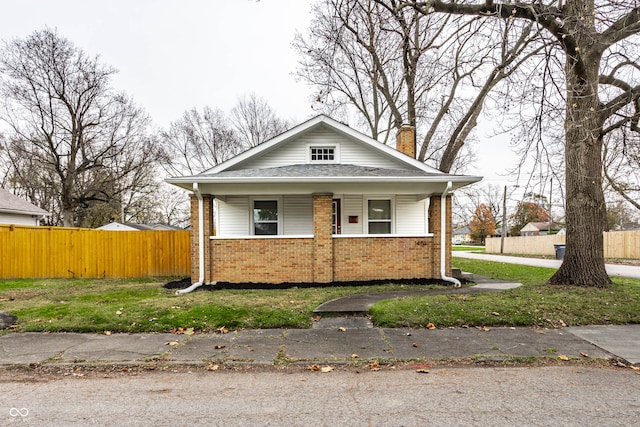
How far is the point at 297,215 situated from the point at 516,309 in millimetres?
7840

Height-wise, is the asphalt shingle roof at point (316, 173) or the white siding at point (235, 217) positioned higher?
the asphalt shingle roof at point (316, 173)

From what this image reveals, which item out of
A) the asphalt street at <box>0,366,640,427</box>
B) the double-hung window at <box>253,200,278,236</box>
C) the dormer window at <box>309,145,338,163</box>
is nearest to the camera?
the asphalt street at <box>0,366,640,427</box>

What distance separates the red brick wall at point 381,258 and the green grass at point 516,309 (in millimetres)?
2661

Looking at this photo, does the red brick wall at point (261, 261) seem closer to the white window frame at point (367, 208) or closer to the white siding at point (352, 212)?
the white siding at point (352, 212)

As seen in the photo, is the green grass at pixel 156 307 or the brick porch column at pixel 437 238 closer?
the green grass at pixel 156 307

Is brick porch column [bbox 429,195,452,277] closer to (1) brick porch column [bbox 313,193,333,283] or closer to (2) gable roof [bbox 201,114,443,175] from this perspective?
(2) gable roof [bbox 201,114,443,175]

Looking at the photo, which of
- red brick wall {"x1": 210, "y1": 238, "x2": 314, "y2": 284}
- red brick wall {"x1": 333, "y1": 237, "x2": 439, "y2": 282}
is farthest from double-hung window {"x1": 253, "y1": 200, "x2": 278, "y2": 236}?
red brick wall {"x1": 333, "y1": 237, "x2": 439, "y2": 282}

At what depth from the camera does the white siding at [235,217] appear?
12.9 meters

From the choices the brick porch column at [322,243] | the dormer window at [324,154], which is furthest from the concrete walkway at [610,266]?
the dormer window at [324,154]

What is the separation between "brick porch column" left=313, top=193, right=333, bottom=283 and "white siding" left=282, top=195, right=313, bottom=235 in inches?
100

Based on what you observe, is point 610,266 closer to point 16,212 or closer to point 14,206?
point 16,212

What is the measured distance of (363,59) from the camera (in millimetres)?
20938

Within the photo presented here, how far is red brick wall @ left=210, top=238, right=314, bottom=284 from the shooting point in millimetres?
10305

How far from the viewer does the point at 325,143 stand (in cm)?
1304
